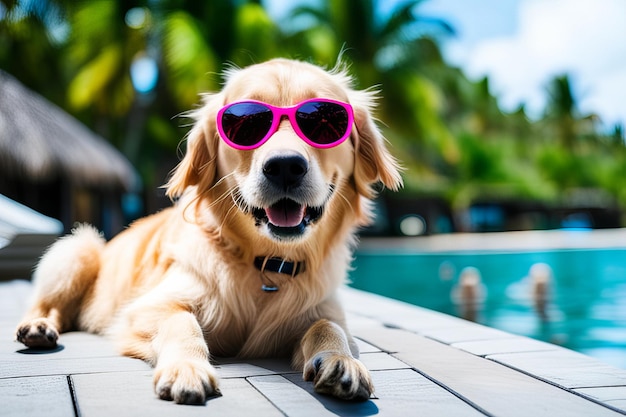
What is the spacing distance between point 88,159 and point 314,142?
11.9m

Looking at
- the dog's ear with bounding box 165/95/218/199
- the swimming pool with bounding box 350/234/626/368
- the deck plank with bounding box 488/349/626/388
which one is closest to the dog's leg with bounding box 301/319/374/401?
the deck plank with bounding box 488/349/626/388

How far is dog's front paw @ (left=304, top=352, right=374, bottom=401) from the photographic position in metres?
2.15

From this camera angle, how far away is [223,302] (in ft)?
9.47

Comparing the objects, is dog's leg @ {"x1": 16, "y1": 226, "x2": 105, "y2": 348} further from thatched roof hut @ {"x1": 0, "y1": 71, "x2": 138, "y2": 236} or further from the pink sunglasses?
thatched roof hut @ {"x1": 0, "y1": 71, "x2": 138, "y2": 236}

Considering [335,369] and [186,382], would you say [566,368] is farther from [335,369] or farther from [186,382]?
[186,382]

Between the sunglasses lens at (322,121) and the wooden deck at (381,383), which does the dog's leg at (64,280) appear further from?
the sunglasses lens at (322,121)

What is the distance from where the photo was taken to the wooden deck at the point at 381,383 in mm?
2062

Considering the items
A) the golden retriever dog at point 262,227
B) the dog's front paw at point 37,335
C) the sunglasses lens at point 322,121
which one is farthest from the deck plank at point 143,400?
the sunglasses lens at point 322,121

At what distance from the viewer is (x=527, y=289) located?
9.55 meters

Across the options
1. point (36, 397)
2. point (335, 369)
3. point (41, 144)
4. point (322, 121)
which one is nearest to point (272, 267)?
point (322, 121)

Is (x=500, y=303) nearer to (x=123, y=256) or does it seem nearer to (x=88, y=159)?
(x=123, y=256)

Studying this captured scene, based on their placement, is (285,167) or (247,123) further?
(247,123)

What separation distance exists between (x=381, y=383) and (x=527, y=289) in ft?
25.2

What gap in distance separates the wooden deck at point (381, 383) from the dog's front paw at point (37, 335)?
0.19 ft
